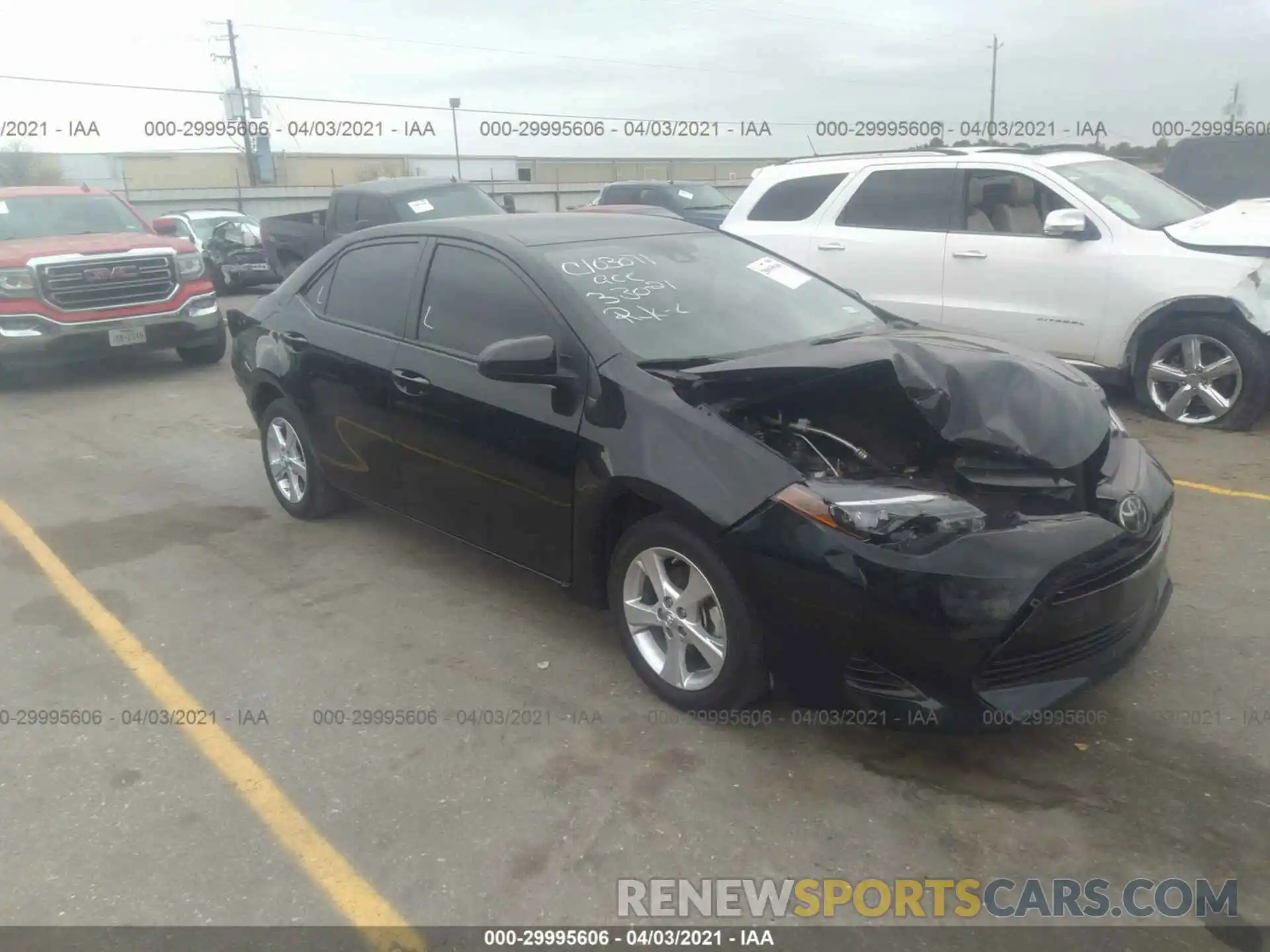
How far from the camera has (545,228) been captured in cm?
452

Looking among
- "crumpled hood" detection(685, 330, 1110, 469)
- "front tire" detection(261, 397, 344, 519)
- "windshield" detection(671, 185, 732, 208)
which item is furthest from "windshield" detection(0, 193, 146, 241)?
"windshield" detection(671, 185, 732, 208)

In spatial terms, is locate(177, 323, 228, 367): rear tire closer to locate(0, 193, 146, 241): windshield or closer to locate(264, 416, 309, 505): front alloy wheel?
locate(0, 193, 146, 241): windshield

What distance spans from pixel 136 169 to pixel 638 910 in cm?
5768

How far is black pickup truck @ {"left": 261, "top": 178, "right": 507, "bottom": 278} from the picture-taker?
39.5 feet

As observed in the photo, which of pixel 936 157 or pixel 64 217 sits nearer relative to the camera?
pixel 936 157

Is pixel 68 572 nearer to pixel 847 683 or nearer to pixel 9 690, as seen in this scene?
pixel 9 690

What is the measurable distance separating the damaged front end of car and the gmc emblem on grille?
7.84 meters

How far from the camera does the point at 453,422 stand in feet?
13.9

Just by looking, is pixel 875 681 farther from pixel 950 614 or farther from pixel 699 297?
pixel 699 297

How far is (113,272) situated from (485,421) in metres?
7.04

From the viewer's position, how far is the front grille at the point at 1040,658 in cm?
301

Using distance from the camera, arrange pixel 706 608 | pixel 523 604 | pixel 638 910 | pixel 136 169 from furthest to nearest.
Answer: pixel 136 169 → pixel 523 604 → pixel 706 608 → pixel 638 910

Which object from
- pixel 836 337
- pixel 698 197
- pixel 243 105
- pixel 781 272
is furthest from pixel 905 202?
pixel 243 105

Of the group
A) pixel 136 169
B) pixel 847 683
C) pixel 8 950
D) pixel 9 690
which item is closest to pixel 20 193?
pixel 9 690
